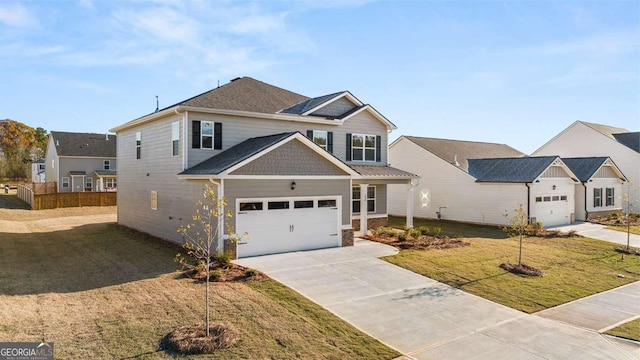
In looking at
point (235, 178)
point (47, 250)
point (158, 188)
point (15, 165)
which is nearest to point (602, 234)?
point (235, 178)

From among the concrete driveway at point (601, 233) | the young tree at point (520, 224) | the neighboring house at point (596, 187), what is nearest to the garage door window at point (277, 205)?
the young tree at point (520, 224)

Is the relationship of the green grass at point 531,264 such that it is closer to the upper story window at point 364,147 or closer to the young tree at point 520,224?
the young tree at point 520,224

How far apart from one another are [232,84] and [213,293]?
42.1 feet

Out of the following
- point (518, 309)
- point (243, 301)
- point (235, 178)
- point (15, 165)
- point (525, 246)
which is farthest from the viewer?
point (15, 165)

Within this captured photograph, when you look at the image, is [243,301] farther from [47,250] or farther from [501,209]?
[501,209]

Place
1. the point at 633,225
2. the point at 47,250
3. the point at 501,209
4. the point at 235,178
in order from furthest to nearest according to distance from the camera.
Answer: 1. the point at 633,225
2. the point at 501,209
3. the point at 47,250
4. the point at 235,178

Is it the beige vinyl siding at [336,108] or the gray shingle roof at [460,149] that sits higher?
the beige vinyl siding at [336,108]

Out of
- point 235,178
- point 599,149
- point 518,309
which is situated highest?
point 599,149

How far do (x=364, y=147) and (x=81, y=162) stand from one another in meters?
36.2

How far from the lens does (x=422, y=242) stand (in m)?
17.8

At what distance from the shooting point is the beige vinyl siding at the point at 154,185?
54.9 feet

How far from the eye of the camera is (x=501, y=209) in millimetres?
25359

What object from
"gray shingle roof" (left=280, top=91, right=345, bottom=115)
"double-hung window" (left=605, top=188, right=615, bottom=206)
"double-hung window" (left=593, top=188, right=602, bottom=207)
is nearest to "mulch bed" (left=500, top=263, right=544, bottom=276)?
"gray shingle roof" (left=280, top=91, right=345, bottom=115)

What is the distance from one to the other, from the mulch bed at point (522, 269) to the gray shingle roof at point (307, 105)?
1131cm
